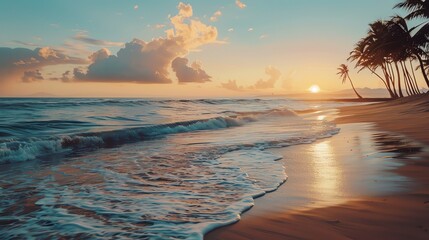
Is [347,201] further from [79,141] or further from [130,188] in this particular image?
[79,141]

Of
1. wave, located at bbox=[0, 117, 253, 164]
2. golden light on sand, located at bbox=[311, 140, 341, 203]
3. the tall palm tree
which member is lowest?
wave, located at bbox=[0, 117, 253, 164]

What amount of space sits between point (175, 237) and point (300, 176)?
296 cm

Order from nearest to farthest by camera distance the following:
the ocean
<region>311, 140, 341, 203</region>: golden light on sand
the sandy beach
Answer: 1. the sandy beach
2. the ocean
3. <region>311, 140, 341, 203</region>: golden light on sand

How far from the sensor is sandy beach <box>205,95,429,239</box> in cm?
310

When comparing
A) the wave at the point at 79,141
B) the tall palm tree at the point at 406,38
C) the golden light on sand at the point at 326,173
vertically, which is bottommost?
the wave at the point at 79,141

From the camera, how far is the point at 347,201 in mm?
3973

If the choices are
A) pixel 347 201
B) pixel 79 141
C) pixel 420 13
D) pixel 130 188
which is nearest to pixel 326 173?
pixel 347 201

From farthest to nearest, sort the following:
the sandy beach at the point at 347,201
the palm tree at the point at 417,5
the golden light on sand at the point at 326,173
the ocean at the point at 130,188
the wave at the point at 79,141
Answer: the palm tree at the point at 417,5 < the wave at the point at 79,141 < the golden light on sand at the point at 326,173 < the ocean at the point at 130,188 < the sandy beach at the point at 347,201

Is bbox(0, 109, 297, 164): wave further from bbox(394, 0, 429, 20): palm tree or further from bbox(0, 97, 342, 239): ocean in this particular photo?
bbox(394, 0, 429, 20): palm tree

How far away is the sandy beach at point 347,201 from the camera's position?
10.2 ft

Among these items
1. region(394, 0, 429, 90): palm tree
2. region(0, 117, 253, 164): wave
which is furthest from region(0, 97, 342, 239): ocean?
region(394, 0, 429, 90): palm tree

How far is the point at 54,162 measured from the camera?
317 inches

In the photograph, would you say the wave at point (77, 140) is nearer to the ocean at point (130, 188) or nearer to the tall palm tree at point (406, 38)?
the ocean at point (130, 188)

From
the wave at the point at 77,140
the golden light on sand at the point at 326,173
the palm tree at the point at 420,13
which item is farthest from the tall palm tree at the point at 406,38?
the golden light on sand at the point at 326,173
